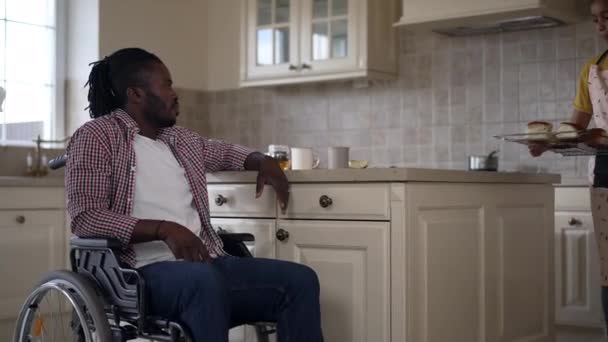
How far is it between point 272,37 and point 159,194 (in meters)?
2.88

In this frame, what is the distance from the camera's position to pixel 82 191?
86.6 inches

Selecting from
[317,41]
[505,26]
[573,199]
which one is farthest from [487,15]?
[317,41]

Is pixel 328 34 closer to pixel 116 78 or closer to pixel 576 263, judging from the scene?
pixel 576 263

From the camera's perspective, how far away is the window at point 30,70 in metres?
4.92

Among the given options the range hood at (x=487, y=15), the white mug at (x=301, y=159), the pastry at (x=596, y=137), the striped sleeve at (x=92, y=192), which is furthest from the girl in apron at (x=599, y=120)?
the striped sleeve at (x=92, y=192)

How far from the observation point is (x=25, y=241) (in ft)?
13.2

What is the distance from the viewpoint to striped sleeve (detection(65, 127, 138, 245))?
2.16 m

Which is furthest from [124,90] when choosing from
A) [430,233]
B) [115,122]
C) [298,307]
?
[430,233]

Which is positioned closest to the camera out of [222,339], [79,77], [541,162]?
→ [222,339]

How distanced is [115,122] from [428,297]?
3.38 feet

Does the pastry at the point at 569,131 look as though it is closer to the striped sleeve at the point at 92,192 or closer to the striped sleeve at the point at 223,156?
the striped sleeve at the point at 223,156

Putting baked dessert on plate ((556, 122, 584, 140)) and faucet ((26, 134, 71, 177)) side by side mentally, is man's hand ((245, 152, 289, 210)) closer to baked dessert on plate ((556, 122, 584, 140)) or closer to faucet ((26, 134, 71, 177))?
baked dessert on plate ((556, 122, 584, 140))

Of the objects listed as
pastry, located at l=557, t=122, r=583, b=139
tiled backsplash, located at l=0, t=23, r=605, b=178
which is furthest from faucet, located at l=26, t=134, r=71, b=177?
pastry, located at l=557, t=122, r=583, b=139

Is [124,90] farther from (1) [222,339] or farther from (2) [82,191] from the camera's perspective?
(1) [222,339]
